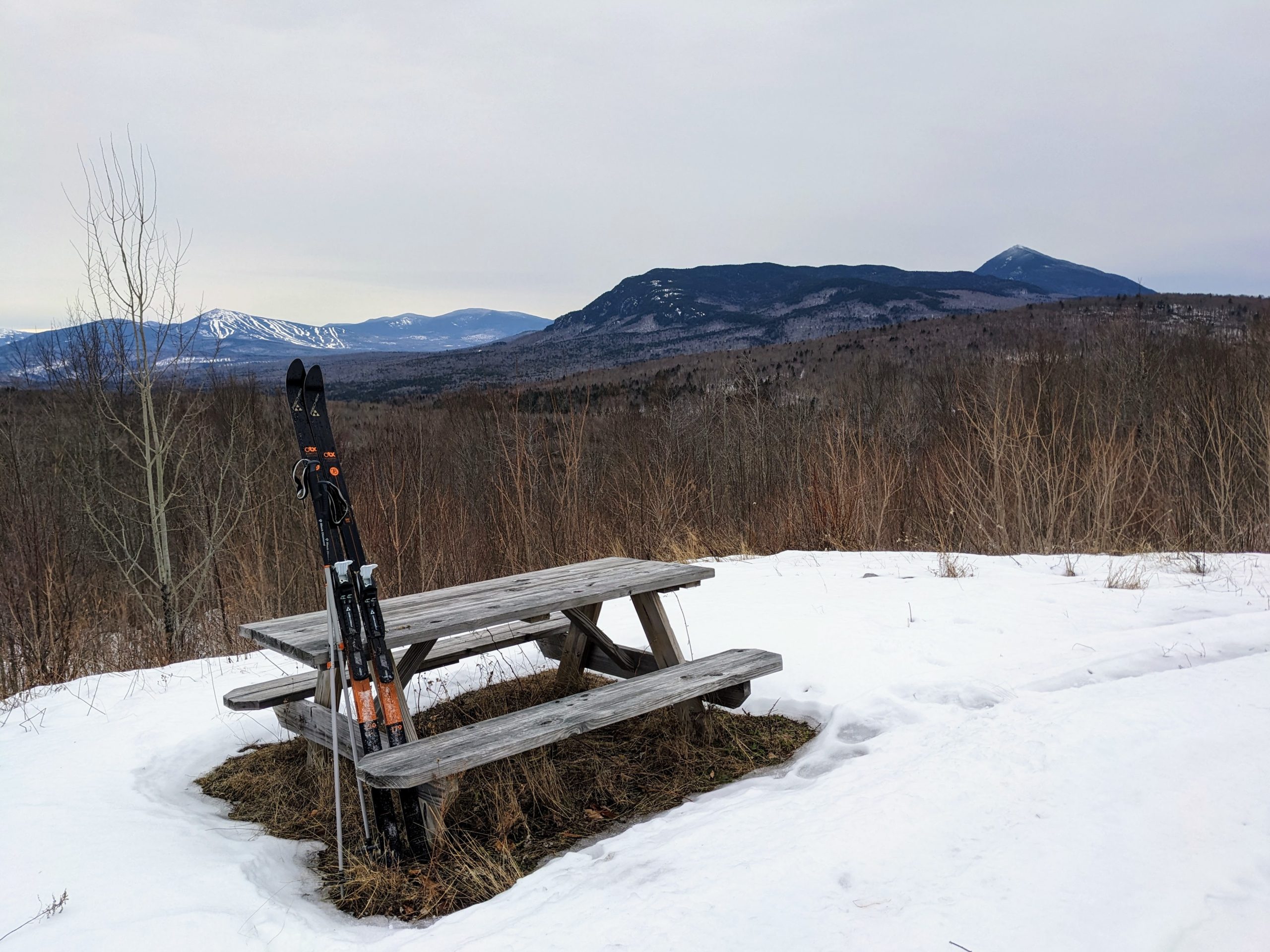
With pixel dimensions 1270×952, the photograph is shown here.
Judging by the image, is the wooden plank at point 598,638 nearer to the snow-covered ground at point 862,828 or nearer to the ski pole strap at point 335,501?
the snow-covered ground at point 862,828

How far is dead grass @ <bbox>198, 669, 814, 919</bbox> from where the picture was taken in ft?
8.02

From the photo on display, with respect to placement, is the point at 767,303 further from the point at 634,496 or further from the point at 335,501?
the point at 335,501

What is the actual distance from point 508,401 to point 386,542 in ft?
6.64

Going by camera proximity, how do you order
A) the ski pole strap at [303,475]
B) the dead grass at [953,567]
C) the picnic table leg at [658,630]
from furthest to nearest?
the dead grass at [953,567] < the picnic table leg at [658,630] < the ski pole strap at [303,475]

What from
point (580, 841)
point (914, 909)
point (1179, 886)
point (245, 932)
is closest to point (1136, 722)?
point (1179, 886)

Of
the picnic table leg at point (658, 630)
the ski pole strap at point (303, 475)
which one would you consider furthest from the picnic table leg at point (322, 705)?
the picnic table leg at point (658, 630)

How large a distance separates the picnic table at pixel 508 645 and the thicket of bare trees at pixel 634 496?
304 centimetres

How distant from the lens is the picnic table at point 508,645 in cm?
254

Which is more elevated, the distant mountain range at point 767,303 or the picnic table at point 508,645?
the distant mountain range at point 767,303

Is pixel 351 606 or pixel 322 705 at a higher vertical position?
pixel 351 606

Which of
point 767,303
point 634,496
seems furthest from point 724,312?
point 634,496

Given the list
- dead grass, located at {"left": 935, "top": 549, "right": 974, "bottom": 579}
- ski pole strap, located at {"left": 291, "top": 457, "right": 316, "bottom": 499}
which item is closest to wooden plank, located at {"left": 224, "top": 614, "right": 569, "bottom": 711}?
ski pole strap, located at {"left": 291, "top": 457, "right": 316, "bottom": 499}

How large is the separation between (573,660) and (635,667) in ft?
1.16

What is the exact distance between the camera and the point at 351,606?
2.60 metres
